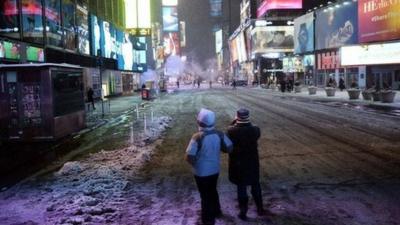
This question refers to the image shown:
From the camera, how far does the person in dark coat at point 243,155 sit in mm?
7383

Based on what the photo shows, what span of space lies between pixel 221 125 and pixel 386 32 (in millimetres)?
36408

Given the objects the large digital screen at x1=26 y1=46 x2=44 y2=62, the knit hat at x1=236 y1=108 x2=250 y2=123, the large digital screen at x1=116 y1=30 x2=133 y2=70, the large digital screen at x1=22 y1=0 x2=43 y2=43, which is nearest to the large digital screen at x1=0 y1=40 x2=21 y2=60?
the large digital screen at x1=26 y1=46 x2=44 y2=62

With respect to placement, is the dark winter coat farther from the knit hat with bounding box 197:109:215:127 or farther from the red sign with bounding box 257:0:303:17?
the red sign with bounding box 257:0:303:17

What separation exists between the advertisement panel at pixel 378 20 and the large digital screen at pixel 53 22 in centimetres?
3070

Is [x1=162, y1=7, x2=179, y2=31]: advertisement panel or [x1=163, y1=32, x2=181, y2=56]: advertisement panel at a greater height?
[x1=162, y1=7, x2=179, y2=31]: advertisement panel

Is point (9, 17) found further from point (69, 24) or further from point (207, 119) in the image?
point (207, 119)

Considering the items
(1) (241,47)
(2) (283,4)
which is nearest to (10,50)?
(2) (283,4)

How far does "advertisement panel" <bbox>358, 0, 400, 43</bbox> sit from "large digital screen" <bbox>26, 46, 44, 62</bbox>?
1304 inches

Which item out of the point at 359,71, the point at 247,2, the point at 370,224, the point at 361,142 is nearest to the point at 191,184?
the point at 370,224

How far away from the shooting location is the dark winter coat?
7.38 metres

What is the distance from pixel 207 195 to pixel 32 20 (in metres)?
28.8

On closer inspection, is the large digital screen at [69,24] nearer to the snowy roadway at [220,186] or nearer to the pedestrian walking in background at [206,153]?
the snowy roadway at [220,186]

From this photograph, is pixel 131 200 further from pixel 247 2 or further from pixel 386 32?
pixel 247 2

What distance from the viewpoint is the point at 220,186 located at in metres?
9.89
